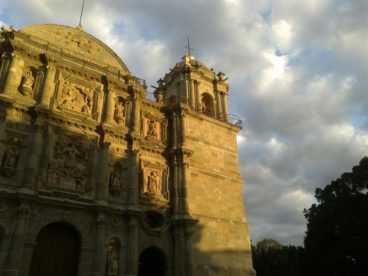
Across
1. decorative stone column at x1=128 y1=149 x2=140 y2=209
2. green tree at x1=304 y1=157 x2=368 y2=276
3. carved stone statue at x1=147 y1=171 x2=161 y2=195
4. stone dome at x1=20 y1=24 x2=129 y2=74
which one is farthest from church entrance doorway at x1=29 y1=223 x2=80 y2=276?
green tree at x1=304 y1=157 x2=368 y2=276

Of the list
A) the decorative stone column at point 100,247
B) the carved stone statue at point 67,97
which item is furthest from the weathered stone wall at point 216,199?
the carved stone statue at point 67,97

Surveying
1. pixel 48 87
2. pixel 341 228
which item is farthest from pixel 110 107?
pixel 341 228

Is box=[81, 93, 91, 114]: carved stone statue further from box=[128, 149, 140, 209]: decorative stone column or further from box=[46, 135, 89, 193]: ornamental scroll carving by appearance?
box=[128, 149, 140, 209]: decorative stone column

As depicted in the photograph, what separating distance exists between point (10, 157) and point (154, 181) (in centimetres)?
707

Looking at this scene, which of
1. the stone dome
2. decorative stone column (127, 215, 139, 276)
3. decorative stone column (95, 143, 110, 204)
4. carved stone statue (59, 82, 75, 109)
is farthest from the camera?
the stone dome

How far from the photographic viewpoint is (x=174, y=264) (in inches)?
659

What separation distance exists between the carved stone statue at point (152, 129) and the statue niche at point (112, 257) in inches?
252

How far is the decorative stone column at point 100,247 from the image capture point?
46.5 ft

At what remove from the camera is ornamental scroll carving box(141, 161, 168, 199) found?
17.6 metres

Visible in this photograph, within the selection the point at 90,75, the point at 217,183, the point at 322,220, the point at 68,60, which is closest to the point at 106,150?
the point at 90,75

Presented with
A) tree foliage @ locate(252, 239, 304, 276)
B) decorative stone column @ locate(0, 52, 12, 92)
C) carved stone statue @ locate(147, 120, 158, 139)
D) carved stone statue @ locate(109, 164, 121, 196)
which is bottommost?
tree foliage @ locate(252, 239, 304, 276)

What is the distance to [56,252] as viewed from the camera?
46.6 feet

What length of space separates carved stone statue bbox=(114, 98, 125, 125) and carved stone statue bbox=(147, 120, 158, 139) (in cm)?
181

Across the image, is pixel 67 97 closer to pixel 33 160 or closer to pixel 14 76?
pixel 14 76
